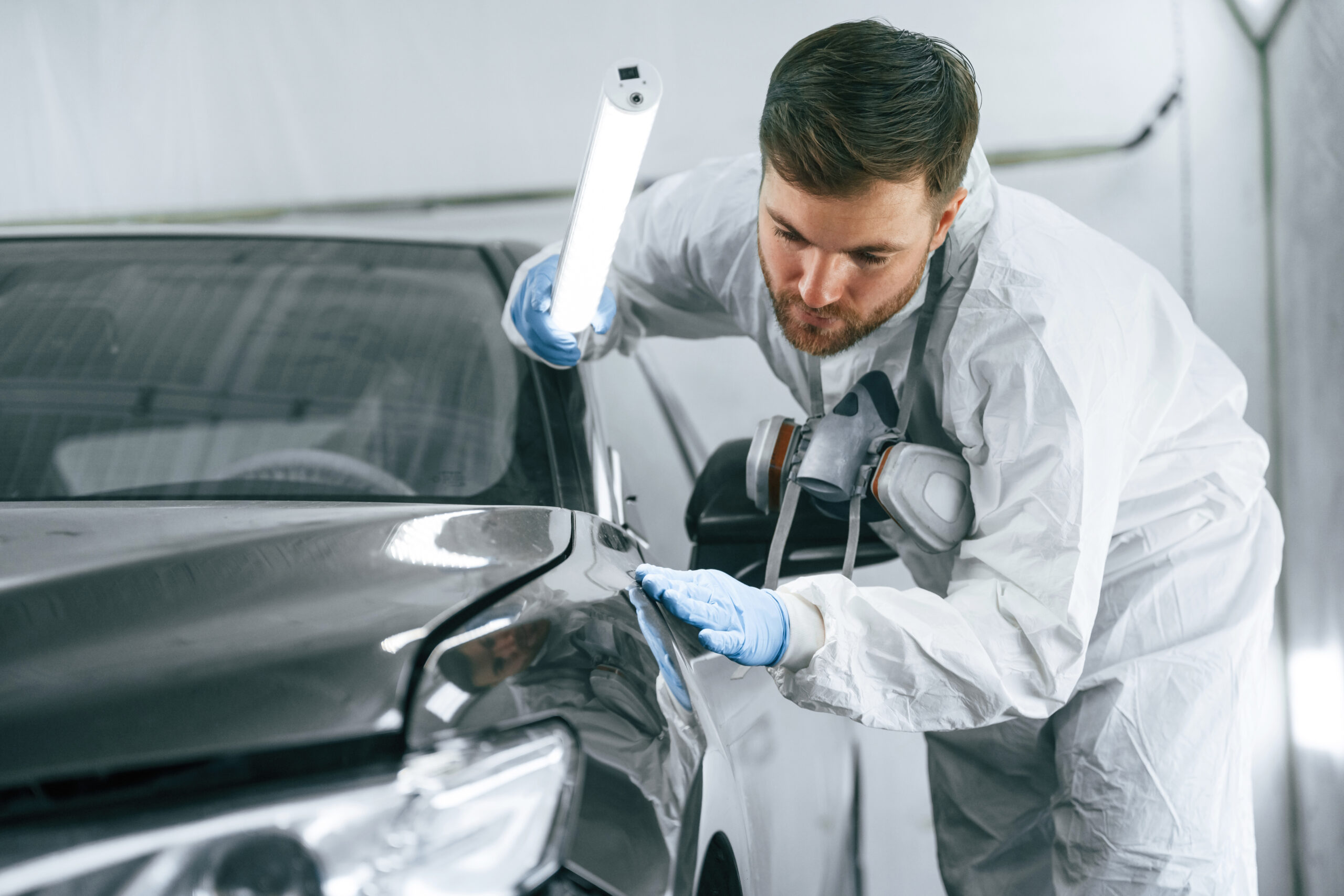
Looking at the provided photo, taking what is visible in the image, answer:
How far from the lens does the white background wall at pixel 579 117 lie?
2.28m

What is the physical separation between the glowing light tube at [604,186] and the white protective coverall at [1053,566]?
7.8 inches

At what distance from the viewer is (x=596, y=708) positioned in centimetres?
63

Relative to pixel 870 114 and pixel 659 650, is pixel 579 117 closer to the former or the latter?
pixel 870 114

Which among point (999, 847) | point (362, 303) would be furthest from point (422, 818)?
point (999, 847)

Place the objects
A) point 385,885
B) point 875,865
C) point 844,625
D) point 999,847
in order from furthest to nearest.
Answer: point 875,865, point 999,847, point 844,625, point 385,885

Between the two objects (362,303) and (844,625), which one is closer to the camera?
(844,625)

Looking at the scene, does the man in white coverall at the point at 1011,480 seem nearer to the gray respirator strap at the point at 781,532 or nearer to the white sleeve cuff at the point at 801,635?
the white sleeve cuff at the point at 801,635

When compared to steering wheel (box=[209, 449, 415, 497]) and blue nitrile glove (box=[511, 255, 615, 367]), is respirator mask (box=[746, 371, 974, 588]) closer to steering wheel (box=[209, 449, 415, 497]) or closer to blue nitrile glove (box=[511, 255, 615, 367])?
blue nitrile glove (box=[511, 255, 615, 367])

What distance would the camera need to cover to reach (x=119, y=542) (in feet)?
2.18

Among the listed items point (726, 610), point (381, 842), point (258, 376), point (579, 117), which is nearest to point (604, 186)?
point (726, 610)

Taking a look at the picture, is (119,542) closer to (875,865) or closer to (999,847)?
(999,847)

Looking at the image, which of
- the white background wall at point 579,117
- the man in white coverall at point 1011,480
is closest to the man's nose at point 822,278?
the man in white coverall at point 1011,480

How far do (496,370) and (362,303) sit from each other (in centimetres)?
25

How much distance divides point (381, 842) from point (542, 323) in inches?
32.9
